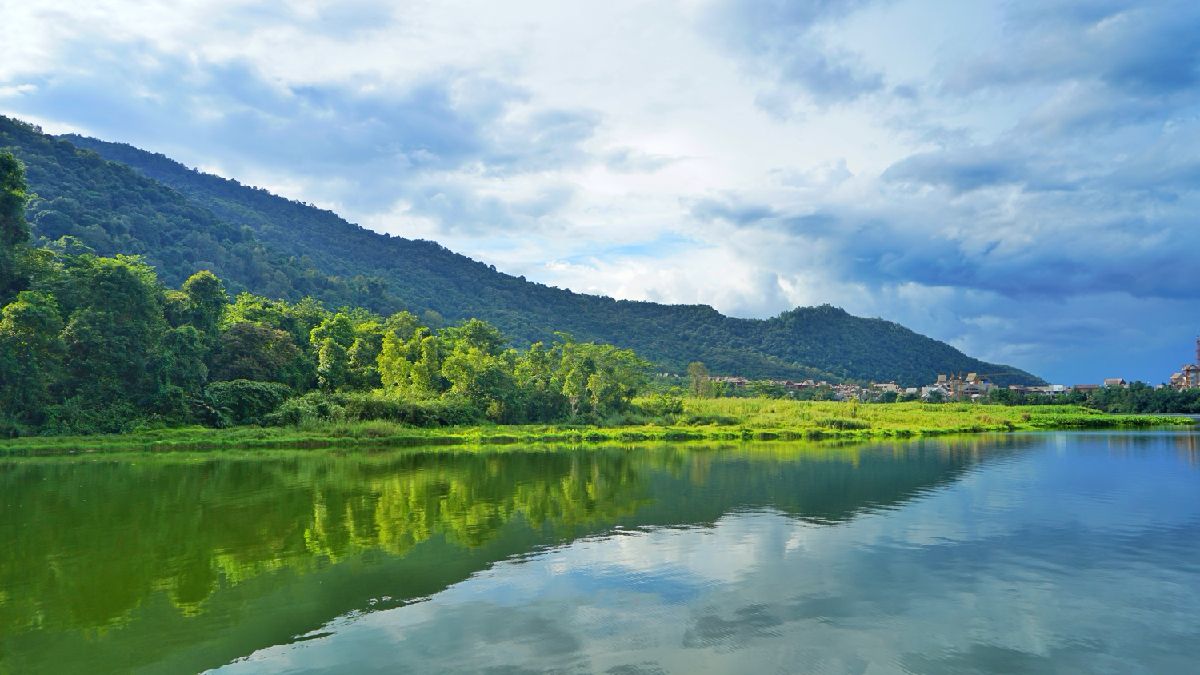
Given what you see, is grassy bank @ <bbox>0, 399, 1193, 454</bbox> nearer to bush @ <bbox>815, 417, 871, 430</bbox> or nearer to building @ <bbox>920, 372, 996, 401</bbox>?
bush @ <bbox>815, 417, 871, 430</bbox>

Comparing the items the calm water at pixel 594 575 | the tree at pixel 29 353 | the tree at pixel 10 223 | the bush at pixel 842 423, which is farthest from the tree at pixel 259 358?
the bush at pixel 842 423

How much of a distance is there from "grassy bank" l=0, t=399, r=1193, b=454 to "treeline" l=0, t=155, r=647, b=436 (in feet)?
10.5

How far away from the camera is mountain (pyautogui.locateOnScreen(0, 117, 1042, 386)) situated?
97.4 m

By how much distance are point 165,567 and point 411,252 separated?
16583 cm

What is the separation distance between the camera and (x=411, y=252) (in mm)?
172500

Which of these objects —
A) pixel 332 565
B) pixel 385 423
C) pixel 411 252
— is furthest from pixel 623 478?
pixel 411 252

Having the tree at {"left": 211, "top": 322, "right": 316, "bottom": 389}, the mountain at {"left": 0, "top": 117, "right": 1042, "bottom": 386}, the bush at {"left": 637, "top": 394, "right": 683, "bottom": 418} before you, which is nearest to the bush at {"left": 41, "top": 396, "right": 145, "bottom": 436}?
the tree at {"left": 211, "top": 322, "right": 316, "bottom": 389}

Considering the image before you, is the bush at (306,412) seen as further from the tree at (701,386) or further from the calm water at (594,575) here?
the tree at (701,386)

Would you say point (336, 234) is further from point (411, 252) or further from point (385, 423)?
point (385, 423)

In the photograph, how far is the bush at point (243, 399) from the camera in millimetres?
43062

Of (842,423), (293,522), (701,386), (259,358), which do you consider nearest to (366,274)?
(701,386)

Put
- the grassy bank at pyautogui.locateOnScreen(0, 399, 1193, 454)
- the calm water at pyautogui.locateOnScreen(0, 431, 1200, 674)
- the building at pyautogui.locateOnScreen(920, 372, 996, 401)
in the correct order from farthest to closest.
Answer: the building at pyautogui.locateOnScreen(920, 372, 996, 401) → the grassy bank at pyautogui.locateOnScreen(0, 399, 1193, 454) → the calm water at pyautogui.locateOnScreen(0, 431, 1200, 674)

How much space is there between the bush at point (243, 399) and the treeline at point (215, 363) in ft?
0.28

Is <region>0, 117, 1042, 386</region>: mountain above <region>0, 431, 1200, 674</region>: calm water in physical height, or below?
above
